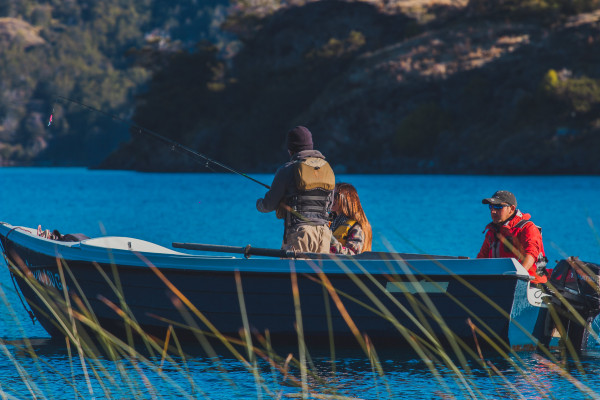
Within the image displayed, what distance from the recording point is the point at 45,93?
7392 inches

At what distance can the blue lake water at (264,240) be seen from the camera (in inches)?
329

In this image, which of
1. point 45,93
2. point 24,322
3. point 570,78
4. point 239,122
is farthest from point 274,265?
point 45,93

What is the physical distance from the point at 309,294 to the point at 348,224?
3.57 feet

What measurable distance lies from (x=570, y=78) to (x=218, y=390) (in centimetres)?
7477

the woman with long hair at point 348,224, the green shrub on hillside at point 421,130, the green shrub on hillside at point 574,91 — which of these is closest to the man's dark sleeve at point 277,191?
the woman with long hair at point 348,224

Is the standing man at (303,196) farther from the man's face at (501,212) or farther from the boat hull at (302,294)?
the man's face at (501,212)

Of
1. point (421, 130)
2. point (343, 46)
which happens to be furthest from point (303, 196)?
point (343, 46)

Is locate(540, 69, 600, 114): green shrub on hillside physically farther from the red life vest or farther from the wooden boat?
the wooden boat

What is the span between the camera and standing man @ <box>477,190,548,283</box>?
9.58 m

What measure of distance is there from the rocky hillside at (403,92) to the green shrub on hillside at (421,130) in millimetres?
115

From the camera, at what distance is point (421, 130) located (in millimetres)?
85625

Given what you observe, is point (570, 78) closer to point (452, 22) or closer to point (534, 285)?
point (452, 22)

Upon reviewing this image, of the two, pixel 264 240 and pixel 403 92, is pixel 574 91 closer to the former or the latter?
pixel 403 92

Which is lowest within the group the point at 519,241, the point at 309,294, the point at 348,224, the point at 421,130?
the point at 309,294
